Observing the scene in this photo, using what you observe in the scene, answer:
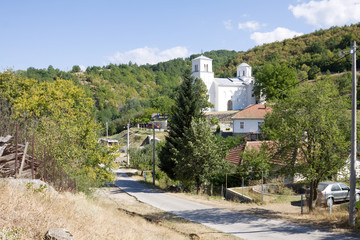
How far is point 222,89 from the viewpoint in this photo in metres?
82.2

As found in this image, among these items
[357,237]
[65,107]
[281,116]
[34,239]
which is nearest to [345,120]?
[281,116]

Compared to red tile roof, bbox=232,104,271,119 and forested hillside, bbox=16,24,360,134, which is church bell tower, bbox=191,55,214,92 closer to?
forested hillside, bbox=16,24,360,134

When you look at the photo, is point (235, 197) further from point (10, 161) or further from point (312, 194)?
point (10, 161)

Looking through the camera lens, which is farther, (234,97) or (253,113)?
(234,97)

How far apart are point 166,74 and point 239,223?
17691 centimetres

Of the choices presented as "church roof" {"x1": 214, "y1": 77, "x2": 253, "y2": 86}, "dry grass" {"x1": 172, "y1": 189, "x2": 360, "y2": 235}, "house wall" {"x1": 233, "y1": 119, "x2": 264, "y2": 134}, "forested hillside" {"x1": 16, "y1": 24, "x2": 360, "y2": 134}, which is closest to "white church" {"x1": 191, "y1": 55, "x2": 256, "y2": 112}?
"church roof" {"x1": 214, "y1": 77, "x2": 253, "y2": 86}

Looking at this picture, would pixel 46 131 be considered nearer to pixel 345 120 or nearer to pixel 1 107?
pixel 1 107

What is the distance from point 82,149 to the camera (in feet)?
58.7

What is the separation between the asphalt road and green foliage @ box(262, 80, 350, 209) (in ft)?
9.01

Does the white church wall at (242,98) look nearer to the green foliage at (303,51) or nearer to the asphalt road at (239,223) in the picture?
the green foliage at (303,51)

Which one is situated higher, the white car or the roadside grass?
the white car

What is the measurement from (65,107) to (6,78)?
8361mm

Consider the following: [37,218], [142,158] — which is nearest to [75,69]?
[142,158]

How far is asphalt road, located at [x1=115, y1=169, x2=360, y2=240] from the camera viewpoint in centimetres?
1225
